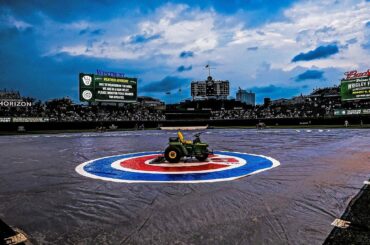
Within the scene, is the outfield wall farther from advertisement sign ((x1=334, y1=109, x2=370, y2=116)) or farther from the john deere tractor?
the john deere tractor

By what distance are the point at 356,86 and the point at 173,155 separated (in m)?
49.1

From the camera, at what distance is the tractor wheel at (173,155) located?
9914mm

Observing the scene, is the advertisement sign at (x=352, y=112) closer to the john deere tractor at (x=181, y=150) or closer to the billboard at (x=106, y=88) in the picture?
the billboard at (x=106, y=88)

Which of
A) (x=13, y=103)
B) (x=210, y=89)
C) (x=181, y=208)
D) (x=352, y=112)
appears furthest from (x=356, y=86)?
(x=13, y=103)

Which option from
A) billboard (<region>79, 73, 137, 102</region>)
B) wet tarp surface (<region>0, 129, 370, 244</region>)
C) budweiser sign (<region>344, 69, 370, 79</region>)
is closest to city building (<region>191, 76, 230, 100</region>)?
billboard (<region>79, 73, 137, 102</region>)

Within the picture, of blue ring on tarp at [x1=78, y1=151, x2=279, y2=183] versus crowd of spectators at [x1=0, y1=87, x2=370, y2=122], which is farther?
crowd of spectators at [x1=0, y1=87, x2=370, y2=122]

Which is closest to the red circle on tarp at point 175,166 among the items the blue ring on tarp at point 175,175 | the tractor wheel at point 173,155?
the tractor wheel at point 173,155

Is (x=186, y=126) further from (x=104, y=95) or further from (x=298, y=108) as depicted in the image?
(x=298, y=108)

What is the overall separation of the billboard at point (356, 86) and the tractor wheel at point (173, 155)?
4859 centimetres

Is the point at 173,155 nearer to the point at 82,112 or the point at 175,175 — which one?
the point at 175,175

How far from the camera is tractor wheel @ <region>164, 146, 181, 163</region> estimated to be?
991 centimetres

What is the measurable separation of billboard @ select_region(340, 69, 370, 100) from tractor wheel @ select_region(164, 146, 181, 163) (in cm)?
4859

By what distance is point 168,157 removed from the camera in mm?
10016

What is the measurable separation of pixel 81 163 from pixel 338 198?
28.2 feet
